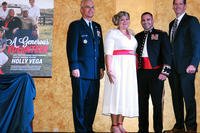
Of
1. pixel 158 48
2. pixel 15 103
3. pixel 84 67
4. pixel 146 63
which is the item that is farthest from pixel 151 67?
pixel 15 103

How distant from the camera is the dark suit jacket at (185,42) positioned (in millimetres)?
3596

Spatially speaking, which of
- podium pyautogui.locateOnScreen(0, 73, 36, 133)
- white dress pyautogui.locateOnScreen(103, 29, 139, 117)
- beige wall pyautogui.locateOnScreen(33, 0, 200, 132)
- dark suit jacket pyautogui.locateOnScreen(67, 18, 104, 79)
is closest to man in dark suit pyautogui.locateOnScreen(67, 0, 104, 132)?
dark suit jacket pyautogui.locateOnScreen(67, 18, 104, 79)

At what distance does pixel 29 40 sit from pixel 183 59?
2.15 metres

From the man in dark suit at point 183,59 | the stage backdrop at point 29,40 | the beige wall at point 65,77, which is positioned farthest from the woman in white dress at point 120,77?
the stage backdrop at point 29,40

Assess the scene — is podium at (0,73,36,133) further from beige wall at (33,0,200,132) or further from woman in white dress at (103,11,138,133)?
beige wall at (33,0,200,132)

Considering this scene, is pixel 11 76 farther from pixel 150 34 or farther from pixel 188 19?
pixel 188 19

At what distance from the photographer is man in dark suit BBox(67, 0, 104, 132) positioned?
3.29 metres

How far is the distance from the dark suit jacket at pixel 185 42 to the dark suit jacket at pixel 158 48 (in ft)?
0.67

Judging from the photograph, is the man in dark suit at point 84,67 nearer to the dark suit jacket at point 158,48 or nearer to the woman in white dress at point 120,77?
the woman in white dress at point 120,77

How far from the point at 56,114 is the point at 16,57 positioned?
0.95 metres

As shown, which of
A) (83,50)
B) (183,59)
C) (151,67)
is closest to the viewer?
(83,50)

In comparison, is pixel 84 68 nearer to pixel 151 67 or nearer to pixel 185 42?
pixel 151 67

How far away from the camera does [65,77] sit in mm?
4762

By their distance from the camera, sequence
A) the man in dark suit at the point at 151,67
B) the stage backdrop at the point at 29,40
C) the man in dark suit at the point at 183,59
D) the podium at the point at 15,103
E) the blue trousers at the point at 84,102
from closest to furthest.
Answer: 1. the podium at the point at 15,103
2. the blue trousers at the point at 84,102
3. the man in dark suit at the point at 151,67
4. the man in dark suit at the point at 183,59
5. the stage backdrop at the point at 29,40
